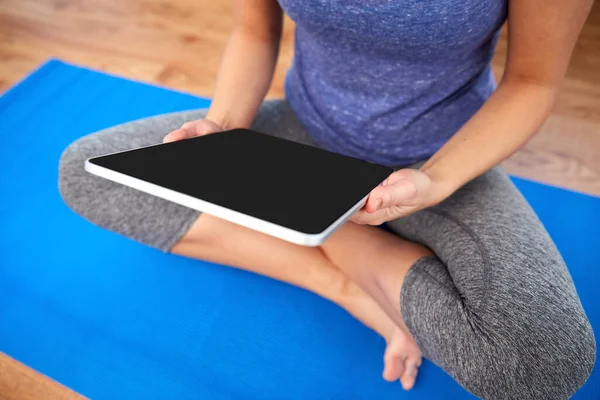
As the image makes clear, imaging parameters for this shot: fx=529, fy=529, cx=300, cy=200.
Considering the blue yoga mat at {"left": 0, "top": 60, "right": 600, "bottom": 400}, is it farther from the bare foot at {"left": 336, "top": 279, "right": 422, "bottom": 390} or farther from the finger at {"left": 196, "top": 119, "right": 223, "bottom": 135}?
the finger at {"left": 196, "top": 119, "right": 223, "bottom": 135}

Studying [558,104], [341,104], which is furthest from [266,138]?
[558,104]

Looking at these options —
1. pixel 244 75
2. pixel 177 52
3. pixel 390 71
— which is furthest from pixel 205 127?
pixel 177 52

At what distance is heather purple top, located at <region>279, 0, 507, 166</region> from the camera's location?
0.67 meters

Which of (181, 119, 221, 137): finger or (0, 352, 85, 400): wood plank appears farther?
(0, 352, 85, 400): wood plank

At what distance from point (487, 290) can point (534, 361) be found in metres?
0.10

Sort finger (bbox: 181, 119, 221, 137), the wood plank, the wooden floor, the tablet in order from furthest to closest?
the wooden floor, the wood plank, finger (bbox: 181, 119, 221, 137), the tablet

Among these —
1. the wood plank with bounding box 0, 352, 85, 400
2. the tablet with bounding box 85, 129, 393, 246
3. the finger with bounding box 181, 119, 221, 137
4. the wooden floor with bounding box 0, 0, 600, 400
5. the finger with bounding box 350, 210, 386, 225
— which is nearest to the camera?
the tablet with bounding box 85, 129, 393, 246

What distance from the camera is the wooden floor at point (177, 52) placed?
4.07 feet

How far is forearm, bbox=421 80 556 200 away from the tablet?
16cm

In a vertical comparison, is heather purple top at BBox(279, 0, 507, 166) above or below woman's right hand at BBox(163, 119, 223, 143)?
above

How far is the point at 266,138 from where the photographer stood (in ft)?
2.31

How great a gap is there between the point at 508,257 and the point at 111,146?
64 centimetres

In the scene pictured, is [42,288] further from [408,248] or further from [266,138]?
[408,248]

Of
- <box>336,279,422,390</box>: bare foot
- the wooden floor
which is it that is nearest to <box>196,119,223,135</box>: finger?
<box>336,279,422,390</box>: bare foot
